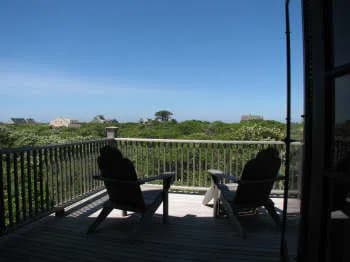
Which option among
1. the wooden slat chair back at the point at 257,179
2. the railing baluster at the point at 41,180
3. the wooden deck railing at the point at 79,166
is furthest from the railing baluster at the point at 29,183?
the wooden slat chair back at the point at 257,179

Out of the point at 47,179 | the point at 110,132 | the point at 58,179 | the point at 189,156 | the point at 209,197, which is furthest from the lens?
the point at 110,132

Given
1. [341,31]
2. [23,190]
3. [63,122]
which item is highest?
[63,122]

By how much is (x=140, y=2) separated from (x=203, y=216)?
7718 mm

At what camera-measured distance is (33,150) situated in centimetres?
360

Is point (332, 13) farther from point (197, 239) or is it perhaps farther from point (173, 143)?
point (173, 143)

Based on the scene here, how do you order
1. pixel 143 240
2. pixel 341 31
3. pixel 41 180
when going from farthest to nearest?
pixel 41 180 → pixel 143 240 → pixel 341 31

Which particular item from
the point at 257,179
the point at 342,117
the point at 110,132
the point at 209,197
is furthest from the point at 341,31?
the point at 110,132

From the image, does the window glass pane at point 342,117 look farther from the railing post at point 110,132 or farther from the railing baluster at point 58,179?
the railing post at point 110,132

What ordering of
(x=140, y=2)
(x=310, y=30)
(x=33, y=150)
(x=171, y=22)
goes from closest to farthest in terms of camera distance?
(x=310, y=30)
(x=33, y=150)
(x=140, y=2)
(x=171, y=22)

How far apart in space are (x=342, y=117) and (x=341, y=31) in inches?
11.1

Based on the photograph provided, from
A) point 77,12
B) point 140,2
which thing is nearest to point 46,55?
point 77,12

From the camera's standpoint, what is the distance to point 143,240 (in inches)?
131

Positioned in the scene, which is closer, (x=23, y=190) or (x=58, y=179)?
(x=23, y=190)

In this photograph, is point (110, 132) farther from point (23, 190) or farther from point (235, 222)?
point (235, 222)
